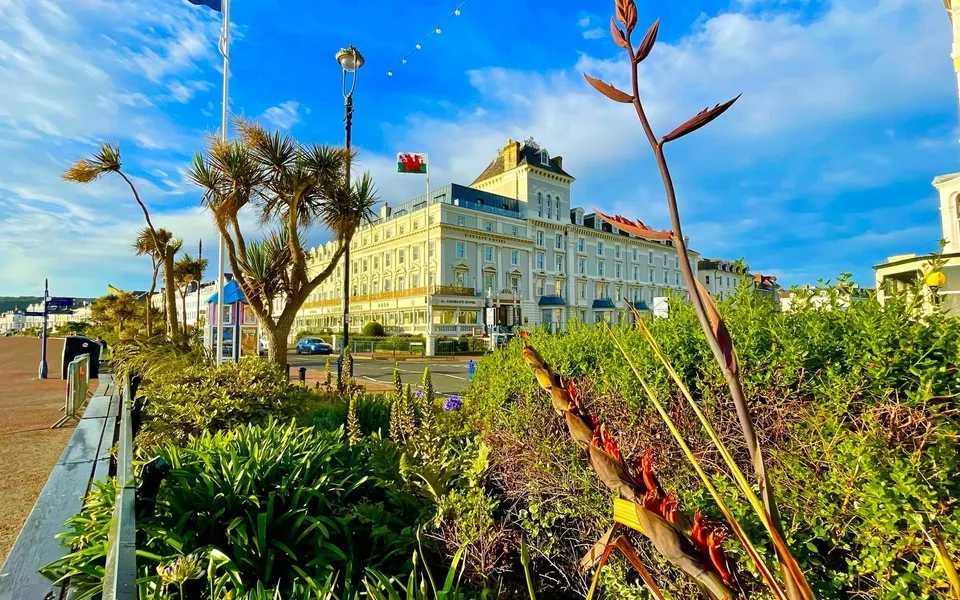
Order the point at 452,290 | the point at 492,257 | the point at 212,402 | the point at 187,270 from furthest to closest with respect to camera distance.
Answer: the point at 492,257 → the point at 452,290 → the point at 187,270 → the point at 212,402

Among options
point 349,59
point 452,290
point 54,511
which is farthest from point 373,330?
point 54,511

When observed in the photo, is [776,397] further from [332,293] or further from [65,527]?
[332,293]

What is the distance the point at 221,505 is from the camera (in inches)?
120

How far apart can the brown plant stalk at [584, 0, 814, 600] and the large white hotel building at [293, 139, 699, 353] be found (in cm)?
3826

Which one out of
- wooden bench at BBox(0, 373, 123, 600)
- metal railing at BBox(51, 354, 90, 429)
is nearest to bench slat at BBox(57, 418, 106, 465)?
wooden bench at BBox(0, 373, 123, 600)

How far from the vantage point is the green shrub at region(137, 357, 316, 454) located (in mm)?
5539

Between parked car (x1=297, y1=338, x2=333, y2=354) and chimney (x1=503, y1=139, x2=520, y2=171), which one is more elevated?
chimney (x1=503, y1=139, x2=520, y2=171)

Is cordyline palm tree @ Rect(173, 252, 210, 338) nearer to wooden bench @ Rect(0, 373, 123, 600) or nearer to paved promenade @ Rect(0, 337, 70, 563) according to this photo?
paved promenade @ Rect(0, 337, 70, 563)

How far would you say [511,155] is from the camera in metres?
49.6

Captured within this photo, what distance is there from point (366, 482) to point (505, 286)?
43.4m

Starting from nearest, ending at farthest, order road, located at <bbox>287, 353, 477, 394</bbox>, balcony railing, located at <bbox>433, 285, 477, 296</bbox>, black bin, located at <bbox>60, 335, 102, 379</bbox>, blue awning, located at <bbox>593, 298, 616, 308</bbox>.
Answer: black bin, located at <bbox>60, 335, 102, 379</bbox>, road, located at <bbox>287, 353, 477, 394</bbox>, balcony railing, located at <bbox>433, 285, 477, 296</bbox>, blue awning, located at <bbox>593, 298, 616, 308</bbox>

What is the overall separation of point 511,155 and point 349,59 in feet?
124

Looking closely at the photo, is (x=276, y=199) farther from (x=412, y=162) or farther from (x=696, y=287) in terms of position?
(x=412, y=162)

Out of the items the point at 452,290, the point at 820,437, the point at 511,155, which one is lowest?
the point at 820,437
